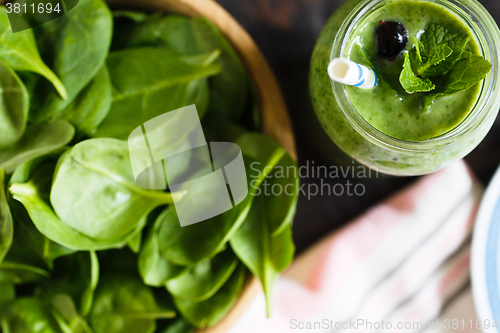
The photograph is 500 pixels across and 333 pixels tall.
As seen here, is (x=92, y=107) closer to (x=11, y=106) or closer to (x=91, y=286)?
(x=11, y=106)

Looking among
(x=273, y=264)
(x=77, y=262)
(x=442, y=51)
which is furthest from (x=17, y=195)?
(x=442, y=51)

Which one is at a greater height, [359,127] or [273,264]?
[359,127]

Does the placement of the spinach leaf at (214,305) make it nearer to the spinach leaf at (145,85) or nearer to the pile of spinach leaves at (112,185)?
the pile of spinach leaves at (112,185)

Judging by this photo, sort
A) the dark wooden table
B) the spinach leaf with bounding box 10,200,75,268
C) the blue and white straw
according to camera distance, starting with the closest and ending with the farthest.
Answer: the blue and white straw, the spinach leaf with bounding box 10,200,75,268, the dark wooden table

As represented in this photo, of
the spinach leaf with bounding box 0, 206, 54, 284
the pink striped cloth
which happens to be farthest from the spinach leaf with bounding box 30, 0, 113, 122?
the pink striped cloth

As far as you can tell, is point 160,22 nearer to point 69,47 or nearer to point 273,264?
point 69,47

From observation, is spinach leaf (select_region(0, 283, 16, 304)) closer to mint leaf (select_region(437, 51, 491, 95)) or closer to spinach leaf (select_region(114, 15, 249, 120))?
spinach leaf (select_region(114, 15, 249, 120))

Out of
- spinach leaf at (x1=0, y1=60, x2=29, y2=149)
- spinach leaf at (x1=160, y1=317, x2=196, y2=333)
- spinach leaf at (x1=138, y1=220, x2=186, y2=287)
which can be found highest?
spinach leaf at (x1=0, y1=60, x2=29, y2=149)
